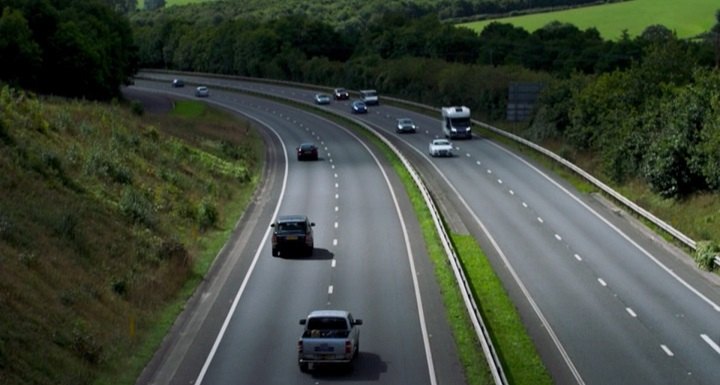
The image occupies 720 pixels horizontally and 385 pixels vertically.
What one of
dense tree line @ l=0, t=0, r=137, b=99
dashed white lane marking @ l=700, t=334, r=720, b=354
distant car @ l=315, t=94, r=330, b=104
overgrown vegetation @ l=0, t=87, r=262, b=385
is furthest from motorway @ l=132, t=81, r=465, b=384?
distant car @ l=315, t=94, r=330, b=104

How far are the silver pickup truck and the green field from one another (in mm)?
118515

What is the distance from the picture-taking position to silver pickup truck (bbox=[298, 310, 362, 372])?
106 ft

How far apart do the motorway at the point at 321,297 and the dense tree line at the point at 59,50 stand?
28042 mm

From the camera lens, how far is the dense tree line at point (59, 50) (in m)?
90.9

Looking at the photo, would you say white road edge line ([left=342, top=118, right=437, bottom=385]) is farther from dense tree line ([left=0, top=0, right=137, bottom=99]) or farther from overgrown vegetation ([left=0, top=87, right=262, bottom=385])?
dense tree line ([left=0, top=0, right=137, bottom=99])

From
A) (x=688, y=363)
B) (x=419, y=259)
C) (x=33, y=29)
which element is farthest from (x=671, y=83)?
(x=33, y=29)

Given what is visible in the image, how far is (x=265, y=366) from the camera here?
3359 cm

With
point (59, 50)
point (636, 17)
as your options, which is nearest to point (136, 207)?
point (59, 50)

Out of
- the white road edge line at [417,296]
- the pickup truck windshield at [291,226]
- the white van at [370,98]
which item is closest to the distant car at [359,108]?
the white van at [370,98]

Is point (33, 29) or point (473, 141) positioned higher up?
point (33, 29)

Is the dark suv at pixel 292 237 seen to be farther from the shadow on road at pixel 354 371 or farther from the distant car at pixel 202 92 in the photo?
the distant car at pixel 202 92

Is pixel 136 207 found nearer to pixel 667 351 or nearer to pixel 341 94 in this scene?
pixel 667 351

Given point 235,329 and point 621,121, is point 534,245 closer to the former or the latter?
point 235,329

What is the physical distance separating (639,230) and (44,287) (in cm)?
2721
